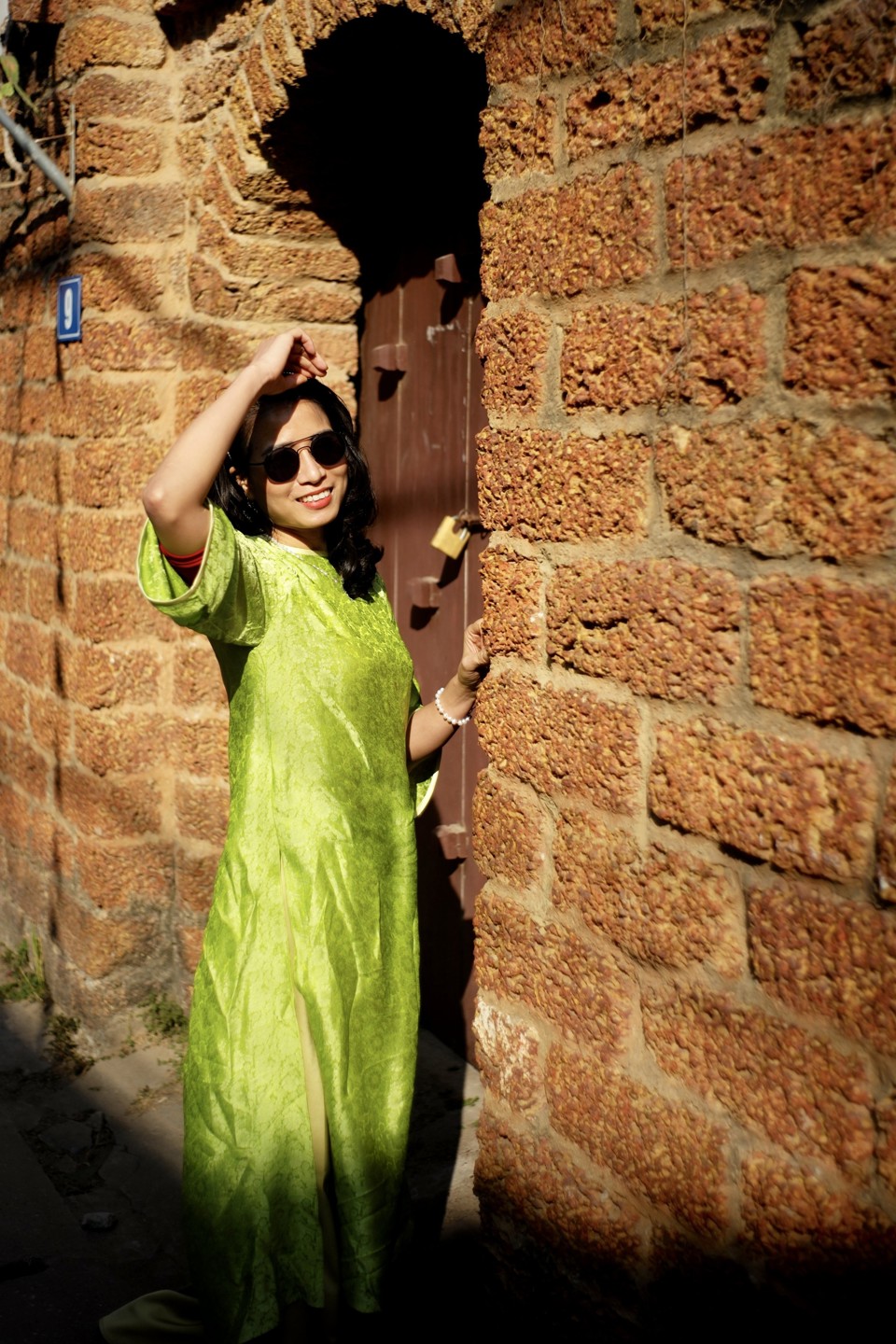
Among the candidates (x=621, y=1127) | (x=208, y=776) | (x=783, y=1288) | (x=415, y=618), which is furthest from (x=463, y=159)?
(x=783, y=1288)

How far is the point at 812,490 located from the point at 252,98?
253 cm

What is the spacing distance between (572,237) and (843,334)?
56cm

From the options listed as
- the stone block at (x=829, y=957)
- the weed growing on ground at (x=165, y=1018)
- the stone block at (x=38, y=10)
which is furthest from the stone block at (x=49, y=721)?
the stone block at (x=829, y=957)

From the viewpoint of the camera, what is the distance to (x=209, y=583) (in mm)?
2113

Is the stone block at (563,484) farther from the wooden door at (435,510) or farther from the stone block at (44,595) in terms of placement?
the stone block at (44,595)

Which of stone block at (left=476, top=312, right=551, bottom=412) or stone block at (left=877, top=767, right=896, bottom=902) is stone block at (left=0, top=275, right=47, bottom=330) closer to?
stone block at (left=476, top=312, right=551, bottom=412)

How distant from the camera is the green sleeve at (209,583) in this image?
2.10 m

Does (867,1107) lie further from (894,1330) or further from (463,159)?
(463,159)

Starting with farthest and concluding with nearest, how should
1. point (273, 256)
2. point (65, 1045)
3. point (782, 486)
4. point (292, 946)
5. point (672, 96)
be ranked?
point (65, 1045), point (273, 256), point (292, 946), point (672, 96), point (782, 486)

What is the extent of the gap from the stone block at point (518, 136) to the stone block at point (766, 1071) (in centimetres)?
136

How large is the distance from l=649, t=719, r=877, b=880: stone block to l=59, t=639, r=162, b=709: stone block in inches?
97.8

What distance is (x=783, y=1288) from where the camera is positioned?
166cm

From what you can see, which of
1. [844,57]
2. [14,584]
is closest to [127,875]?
[14,584]

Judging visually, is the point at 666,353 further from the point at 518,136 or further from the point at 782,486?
the point at 518,136
